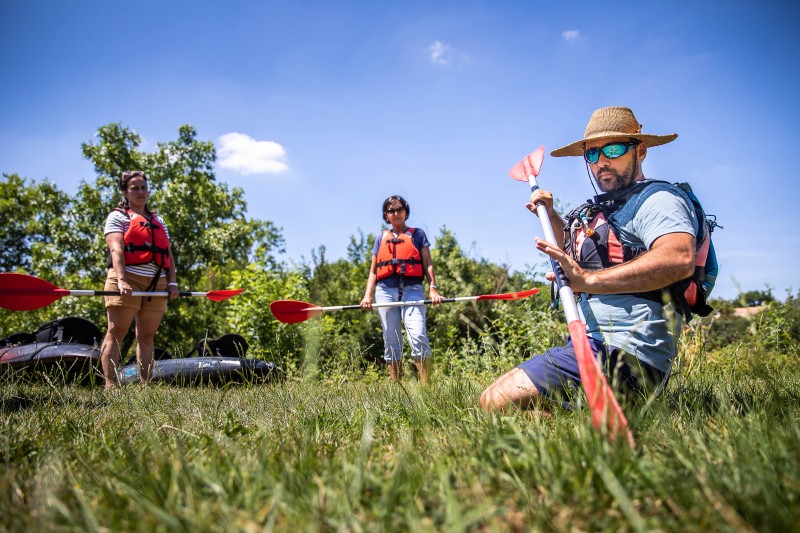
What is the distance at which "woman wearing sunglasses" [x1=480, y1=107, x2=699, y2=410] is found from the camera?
2156 millimetres

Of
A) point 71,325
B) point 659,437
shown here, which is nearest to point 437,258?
point 71,325

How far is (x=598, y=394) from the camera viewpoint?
1.68 meters

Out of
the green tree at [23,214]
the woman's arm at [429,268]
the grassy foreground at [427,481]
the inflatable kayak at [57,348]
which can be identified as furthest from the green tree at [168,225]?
the grassy foreground at [427,481]

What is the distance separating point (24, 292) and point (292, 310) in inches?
100

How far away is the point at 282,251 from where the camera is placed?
28250 millimetres

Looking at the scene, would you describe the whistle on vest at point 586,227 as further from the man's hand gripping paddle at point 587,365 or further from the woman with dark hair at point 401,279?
the woman with dark hair at point 401,279

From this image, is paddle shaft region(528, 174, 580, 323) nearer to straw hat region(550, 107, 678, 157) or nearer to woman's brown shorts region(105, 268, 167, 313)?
straw hat region(550, 107, 678, 157)

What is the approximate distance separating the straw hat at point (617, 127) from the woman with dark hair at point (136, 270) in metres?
4.13

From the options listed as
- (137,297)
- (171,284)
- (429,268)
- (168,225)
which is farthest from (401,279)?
(168,225)

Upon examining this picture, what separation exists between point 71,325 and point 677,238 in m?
6.91

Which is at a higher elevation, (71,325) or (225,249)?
(225,249)

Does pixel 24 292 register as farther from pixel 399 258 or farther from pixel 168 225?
pixel 168 225

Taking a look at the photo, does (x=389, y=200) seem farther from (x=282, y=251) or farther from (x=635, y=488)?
(x=282, y=251)

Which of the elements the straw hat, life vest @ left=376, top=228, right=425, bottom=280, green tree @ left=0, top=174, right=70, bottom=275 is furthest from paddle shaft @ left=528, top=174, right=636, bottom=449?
green tree @ left=0, top=174, right=70, bottom=275
